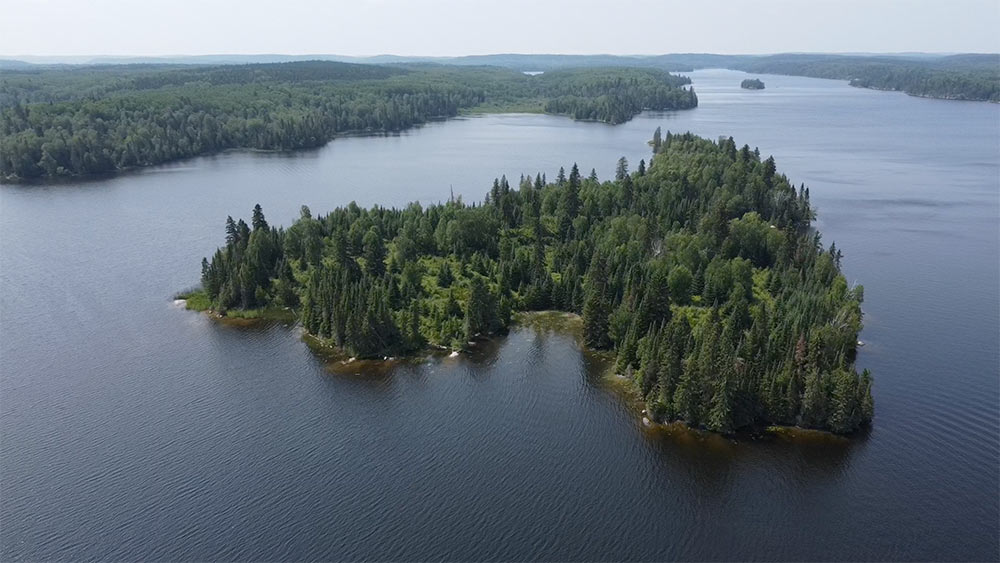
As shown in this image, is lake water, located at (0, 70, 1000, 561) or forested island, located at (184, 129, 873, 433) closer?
lake water, located at (0, 70, 1000, 561)

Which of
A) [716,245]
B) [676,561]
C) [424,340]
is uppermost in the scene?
[716,245]

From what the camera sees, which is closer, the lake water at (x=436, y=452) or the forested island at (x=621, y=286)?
the lake water at (x=436, y=452)

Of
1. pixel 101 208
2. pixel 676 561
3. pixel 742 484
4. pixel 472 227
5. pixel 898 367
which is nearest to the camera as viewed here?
pixel 676 561

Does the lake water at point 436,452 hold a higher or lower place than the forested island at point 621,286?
lower

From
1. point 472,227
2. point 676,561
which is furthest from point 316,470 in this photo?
point 472,227

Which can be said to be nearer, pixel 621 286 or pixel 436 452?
pixel 436 452

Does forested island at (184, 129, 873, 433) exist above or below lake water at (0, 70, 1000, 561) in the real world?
above

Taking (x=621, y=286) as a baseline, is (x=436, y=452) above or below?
below

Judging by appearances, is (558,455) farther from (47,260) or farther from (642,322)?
(47,260)
